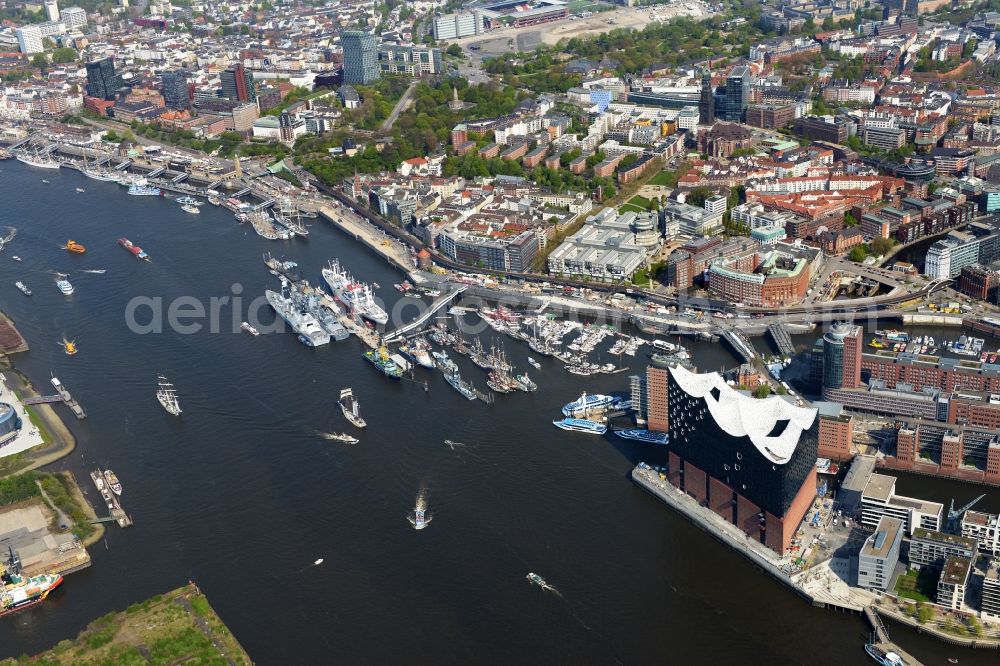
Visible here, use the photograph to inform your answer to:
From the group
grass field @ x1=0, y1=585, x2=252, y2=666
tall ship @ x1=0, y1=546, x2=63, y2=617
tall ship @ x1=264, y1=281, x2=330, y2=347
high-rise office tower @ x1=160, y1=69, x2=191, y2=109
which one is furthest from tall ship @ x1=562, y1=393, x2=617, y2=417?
high-rise office tower @ x1=160, y1=69, x2=191, y2=109

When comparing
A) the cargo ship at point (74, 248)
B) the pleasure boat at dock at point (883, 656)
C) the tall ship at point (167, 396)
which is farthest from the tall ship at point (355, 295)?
the pleasure boat at dock at point (883, 656)

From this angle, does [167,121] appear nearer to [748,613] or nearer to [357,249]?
[357,249]

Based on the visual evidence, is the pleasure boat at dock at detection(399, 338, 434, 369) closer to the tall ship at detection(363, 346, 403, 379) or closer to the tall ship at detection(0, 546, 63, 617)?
the tall ship at detection(363, 346, 403, 379)

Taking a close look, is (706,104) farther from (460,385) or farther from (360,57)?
(460,385)

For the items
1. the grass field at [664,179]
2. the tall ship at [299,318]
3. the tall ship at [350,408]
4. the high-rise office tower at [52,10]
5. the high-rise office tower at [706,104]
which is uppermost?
the high-rise office tower at [52,10]

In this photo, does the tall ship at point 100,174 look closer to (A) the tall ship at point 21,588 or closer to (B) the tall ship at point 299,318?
(B) the tall ship at point 299,318

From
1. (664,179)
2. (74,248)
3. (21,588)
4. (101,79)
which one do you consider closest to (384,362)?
(21,588)

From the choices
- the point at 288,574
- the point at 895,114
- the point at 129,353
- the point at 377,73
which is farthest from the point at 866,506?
the point at 377,73
